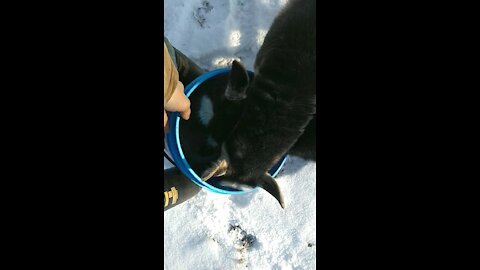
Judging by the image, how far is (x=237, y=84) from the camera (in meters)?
1.79

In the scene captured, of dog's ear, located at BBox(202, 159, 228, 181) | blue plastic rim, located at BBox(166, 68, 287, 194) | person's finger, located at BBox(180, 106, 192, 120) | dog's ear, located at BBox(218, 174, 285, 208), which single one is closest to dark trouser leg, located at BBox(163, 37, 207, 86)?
blue plastic rim, located at BBox(166, 68, 287, 194)

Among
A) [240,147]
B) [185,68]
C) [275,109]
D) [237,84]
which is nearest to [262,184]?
[240,147]

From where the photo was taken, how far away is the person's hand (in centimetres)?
148

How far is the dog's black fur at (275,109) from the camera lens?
184 centimetres

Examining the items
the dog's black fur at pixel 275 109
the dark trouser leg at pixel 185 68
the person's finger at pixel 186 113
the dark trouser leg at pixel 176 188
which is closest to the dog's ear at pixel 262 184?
the dog's black fur at pixel 275 109

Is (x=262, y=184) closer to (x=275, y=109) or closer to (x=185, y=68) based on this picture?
(x=275, y=109)

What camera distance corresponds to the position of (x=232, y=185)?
1947 mm

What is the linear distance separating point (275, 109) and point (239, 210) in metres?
0.73

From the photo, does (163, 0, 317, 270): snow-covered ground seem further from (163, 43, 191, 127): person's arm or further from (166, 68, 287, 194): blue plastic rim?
(163, 43, 191, 127): person's arm
